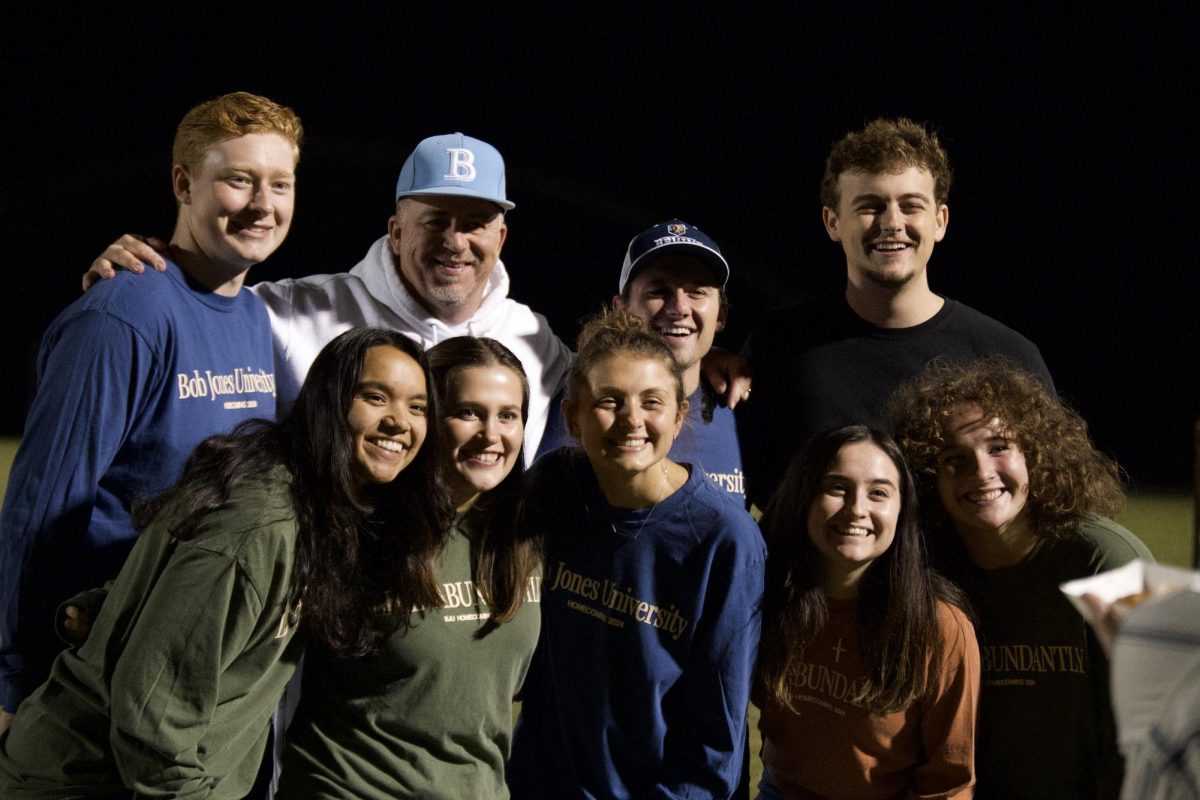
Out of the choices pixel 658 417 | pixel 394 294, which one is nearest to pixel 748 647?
pixel 658 417

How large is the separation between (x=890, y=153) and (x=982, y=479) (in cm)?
90

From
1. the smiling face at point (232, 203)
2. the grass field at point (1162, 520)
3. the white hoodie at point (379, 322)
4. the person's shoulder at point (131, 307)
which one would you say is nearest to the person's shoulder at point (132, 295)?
the person's shoulder at point (131, 307)

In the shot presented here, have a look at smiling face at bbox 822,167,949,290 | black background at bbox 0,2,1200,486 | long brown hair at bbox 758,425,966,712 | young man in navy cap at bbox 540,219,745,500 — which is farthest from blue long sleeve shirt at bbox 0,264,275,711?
black background at bbox 0,2,1200,486

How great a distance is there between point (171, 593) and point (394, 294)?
1.22m

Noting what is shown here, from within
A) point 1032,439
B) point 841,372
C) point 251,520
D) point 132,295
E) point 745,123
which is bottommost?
point 251,520

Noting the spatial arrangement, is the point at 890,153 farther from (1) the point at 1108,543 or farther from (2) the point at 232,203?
(2) the point at 232,203

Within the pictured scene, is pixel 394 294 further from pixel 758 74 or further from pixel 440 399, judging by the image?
pixel 758 74

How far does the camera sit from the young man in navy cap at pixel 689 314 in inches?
103

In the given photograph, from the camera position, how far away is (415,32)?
7.61 m

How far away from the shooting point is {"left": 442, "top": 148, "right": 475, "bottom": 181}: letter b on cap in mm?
2756

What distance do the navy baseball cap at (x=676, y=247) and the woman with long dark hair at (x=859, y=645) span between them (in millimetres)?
618

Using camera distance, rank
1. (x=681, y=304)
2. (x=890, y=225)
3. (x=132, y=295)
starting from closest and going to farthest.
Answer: (x=132, y=295), (x=681, y=304), (x=890, y=225)

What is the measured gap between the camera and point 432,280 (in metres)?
2.72

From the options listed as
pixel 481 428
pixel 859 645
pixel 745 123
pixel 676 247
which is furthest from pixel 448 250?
pixel 745 123
